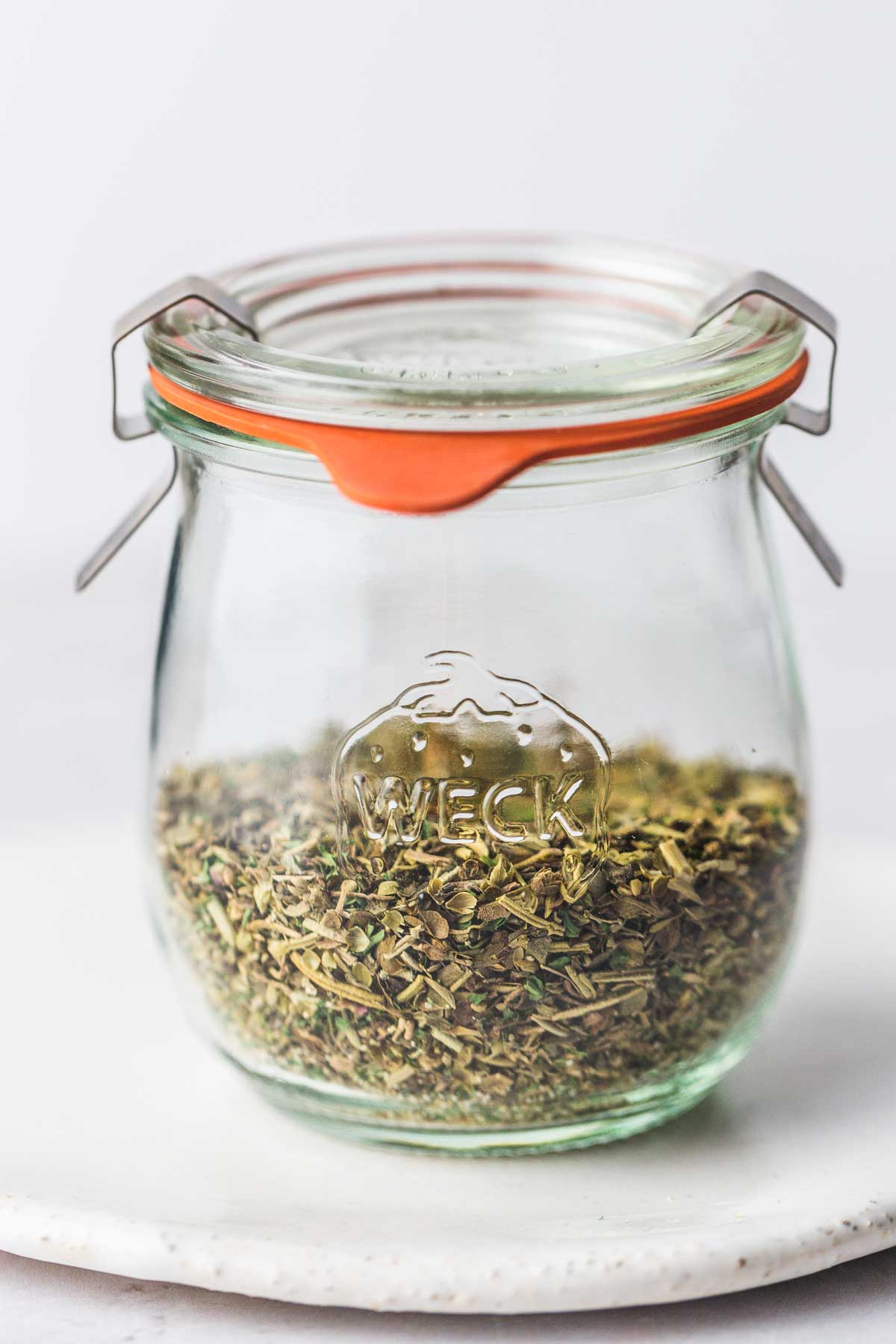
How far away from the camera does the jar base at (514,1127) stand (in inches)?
37.4

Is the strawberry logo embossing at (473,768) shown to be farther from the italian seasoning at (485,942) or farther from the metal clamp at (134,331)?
the metal clamp at (134,331)

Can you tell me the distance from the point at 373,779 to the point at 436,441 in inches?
6.8

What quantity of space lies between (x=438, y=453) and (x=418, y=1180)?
1.26 feet

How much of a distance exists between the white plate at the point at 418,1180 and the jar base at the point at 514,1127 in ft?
0.04

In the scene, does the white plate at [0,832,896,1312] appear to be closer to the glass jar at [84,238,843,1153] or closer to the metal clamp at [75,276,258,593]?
the glass jar at [84,238,843,1153]

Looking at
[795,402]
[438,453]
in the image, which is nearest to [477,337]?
[795,402]

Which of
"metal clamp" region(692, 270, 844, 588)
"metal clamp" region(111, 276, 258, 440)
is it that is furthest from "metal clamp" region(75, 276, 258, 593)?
"metal clamp" region(692, 270, 844, 588)

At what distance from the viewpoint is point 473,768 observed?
897 mm

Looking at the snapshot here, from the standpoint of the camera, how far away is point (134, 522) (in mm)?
1025

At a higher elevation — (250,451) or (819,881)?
(250,451)

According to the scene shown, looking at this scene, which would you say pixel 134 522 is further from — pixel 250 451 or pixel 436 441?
pixel 436 441

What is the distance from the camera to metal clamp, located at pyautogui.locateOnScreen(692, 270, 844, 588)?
958mm

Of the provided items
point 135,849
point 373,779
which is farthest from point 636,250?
point 135,849

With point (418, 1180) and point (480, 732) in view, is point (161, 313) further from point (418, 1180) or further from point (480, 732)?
point (418, 1180)
